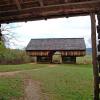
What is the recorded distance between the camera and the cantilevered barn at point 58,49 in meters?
47.1

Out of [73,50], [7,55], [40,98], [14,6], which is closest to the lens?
[14,6]

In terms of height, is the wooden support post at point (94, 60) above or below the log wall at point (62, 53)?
below

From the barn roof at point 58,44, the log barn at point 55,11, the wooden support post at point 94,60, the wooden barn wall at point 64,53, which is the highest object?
the barn roof at point 58,44

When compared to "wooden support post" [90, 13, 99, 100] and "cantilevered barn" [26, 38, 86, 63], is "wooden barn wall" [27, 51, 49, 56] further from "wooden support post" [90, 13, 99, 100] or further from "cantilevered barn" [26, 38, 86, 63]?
"wooden support post" [90, 13, 99, 100]

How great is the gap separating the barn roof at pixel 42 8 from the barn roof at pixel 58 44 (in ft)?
125

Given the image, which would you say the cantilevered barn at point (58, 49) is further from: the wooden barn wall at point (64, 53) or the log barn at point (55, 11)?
the log barn at point (55, 11)

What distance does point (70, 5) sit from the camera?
28.1ft

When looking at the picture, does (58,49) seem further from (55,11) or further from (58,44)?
(55,11)

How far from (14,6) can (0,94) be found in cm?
562

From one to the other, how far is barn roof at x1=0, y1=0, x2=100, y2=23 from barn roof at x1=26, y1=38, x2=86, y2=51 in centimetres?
3803

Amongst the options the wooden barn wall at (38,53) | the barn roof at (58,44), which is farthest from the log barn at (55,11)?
the wooden barn wall at (38,53)

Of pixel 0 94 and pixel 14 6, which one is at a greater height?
pixel 14 6

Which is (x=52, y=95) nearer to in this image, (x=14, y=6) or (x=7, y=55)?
(x=14, y=6)

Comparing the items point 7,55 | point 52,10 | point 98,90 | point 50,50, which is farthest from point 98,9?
point 50,50
